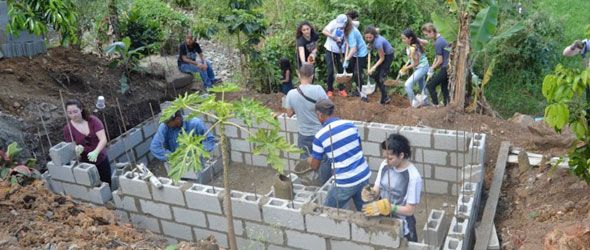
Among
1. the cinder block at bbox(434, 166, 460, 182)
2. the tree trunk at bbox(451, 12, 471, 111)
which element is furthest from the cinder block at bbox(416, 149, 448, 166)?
the tree trunk at bbox(451, 12, 471, 111)

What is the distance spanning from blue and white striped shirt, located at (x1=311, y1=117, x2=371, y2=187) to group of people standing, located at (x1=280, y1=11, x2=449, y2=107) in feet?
9.90

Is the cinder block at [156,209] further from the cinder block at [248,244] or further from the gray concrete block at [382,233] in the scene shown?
the gray concrete block at [382,233]

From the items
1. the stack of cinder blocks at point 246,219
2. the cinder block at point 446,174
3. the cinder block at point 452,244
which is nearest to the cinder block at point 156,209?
the stack of cinder blocks at point 246,219

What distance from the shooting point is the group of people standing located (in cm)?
820

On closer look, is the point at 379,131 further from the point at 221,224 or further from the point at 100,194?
the point at 100,194

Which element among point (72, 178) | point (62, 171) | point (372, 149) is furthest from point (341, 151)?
point (62, 171)

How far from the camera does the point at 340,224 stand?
543 cm

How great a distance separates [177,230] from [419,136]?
3034 millimetres

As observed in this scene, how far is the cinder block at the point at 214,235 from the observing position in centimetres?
629

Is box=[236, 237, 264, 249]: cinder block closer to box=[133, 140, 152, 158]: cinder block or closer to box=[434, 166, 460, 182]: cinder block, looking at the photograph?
box=[434, 166, 460, 182]: cinder block

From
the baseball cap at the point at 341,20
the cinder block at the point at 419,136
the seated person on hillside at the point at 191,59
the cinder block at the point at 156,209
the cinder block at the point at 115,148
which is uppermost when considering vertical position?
the baseball cap at the point at 341,20

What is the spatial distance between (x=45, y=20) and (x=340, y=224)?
5547mm

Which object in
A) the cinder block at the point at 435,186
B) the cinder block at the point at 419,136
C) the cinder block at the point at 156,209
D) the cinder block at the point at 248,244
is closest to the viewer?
the cinder block at the point at 248,244

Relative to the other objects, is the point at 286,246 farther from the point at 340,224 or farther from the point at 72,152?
the point at 72,152
